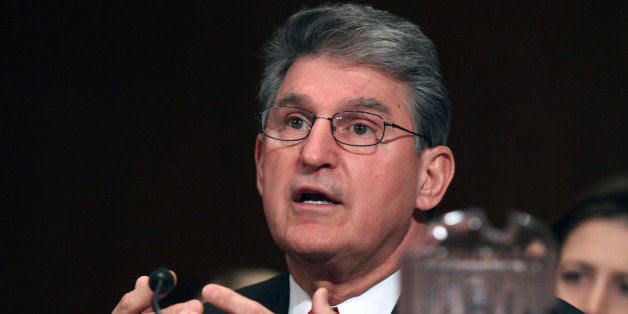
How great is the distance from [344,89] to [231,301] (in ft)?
1.86

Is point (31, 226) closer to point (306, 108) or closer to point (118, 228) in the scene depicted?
point (118, 228)

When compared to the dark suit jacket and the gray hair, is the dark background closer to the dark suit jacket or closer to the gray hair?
the dark suit jacket

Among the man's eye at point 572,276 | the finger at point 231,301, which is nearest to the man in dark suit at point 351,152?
the finger at point 231,301

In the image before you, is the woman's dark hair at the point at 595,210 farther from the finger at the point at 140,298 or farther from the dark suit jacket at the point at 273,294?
the finger at the point at 140,298

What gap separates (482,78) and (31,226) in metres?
1.81

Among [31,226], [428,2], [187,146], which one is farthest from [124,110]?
[428,2]

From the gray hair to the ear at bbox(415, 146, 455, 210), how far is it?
25 mm

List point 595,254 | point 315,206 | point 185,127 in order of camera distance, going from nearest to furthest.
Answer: point 315,206
point 595,254
point 185,127

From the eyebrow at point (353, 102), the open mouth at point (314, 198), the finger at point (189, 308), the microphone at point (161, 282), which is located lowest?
the finger at point (189, 308)

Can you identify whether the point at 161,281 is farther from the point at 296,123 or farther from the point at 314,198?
the point at 296,123

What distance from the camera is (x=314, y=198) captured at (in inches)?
81.4

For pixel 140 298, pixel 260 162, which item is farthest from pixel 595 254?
pixel 140 298

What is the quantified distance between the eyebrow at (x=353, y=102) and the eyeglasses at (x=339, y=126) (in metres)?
0.01

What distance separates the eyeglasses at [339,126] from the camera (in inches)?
81.8
